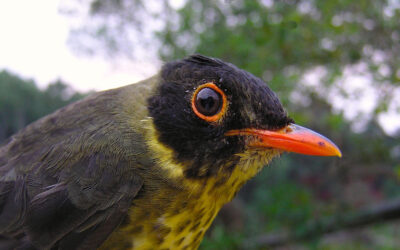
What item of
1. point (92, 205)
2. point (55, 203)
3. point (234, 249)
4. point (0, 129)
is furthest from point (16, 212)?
point (234, 249)

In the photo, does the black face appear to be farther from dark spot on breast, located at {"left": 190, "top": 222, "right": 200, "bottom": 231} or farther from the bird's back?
dark spot on breast, located at {"left": 190, "top": 222, "right": 200, "bottom": 231}

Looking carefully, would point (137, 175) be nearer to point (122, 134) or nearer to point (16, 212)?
point (122, 134)

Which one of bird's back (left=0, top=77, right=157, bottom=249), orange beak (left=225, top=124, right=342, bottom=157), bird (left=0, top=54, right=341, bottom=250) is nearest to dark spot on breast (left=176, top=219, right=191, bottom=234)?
bird (left=0, top=54, right=341, bottom=250)

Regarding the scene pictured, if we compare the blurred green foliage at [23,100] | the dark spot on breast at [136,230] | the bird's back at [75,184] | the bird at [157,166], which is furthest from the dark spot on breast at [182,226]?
the blurred green foliage at [23,100]

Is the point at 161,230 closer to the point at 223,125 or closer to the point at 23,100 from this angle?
the point at 223,125

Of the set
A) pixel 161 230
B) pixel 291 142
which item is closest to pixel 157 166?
pixel 161 230

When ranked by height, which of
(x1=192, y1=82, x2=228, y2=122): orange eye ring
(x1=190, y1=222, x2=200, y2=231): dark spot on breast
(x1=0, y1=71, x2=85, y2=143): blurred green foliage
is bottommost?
(x1=190, y1=222, x2=200, y2=231): dark spot on breast

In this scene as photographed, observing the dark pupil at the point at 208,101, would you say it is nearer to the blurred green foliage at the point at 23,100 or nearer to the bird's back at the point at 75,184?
the bird's back at the point at 75,184
